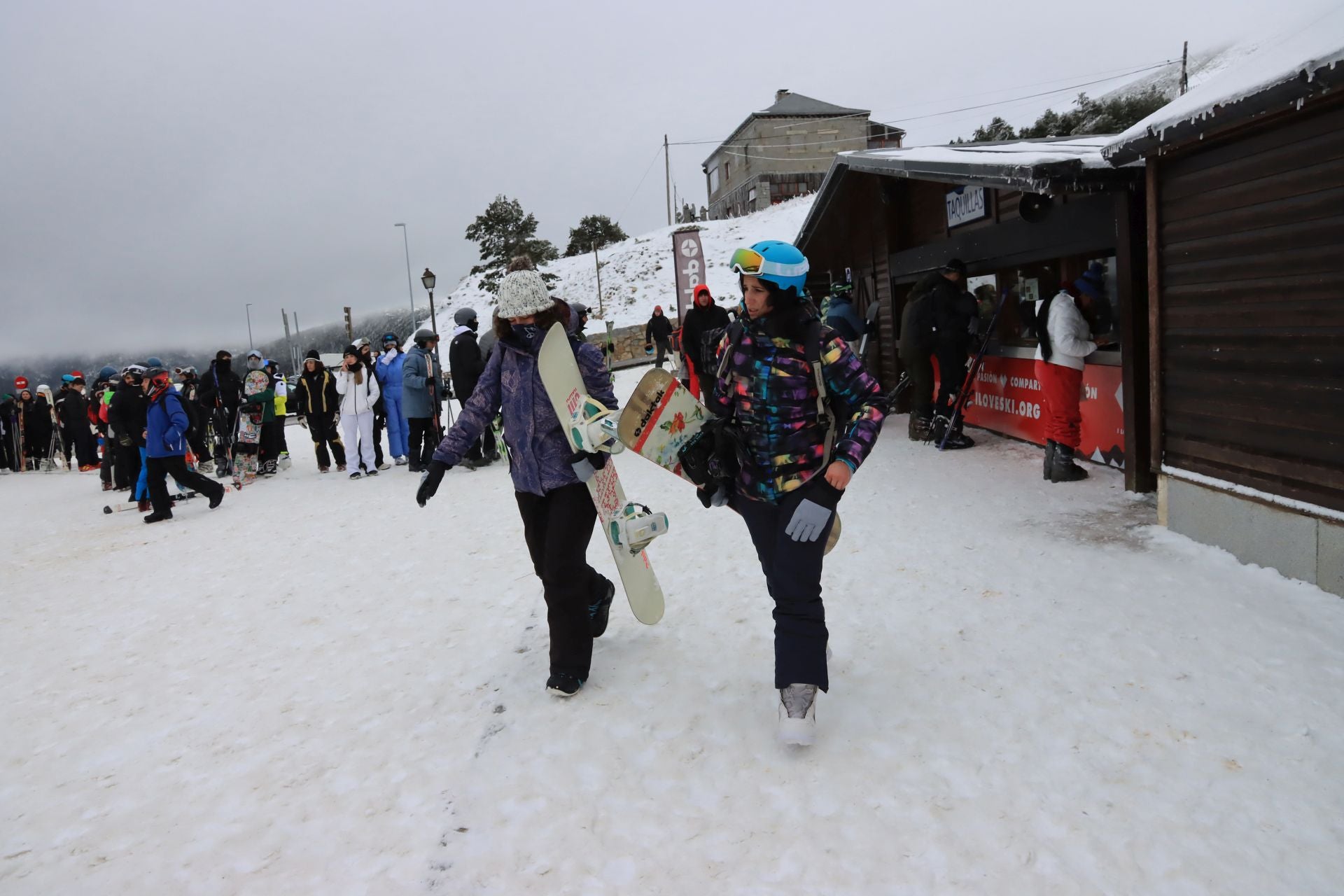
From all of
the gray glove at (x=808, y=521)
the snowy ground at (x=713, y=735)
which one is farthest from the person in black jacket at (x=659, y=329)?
the gray glove at (x=808, y=521)

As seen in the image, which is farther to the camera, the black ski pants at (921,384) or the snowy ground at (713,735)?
the black ski pants at (921,384)

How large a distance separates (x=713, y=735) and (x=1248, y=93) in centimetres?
391

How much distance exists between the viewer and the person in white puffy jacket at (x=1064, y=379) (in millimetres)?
7008

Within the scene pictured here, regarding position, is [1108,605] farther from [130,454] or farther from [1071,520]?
[130,454]

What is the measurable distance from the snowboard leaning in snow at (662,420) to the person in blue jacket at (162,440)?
7.52m

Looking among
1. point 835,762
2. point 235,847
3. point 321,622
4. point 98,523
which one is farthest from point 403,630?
point 98,523

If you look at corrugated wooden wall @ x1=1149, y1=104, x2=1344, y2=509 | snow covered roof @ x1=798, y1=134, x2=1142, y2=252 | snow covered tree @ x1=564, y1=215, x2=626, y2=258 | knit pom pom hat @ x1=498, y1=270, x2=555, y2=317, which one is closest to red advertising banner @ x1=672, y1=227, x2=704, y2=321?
snow covered roof @ x1=798, y1=134, x2=1142, y2=252

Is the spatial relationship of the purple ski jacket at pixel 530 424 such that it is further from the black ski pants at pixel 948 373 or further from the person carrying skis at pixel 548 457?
the black ski pants at pixel 948 373

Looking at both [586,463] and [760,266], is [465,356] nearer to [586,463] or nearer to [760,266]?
[586,463]

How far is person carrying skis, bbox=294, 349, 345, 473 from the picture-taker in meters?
11.6

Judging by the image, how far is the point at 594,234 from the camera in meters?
66.5

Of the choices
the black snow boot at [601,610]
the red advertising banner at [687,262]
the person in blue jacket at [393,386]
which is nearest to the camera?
the black snow boot at [601,610]

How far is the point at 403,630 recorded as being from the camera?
493cm

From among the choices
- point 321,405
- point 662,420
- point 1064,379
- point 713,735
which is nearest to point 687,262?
point 321,405
